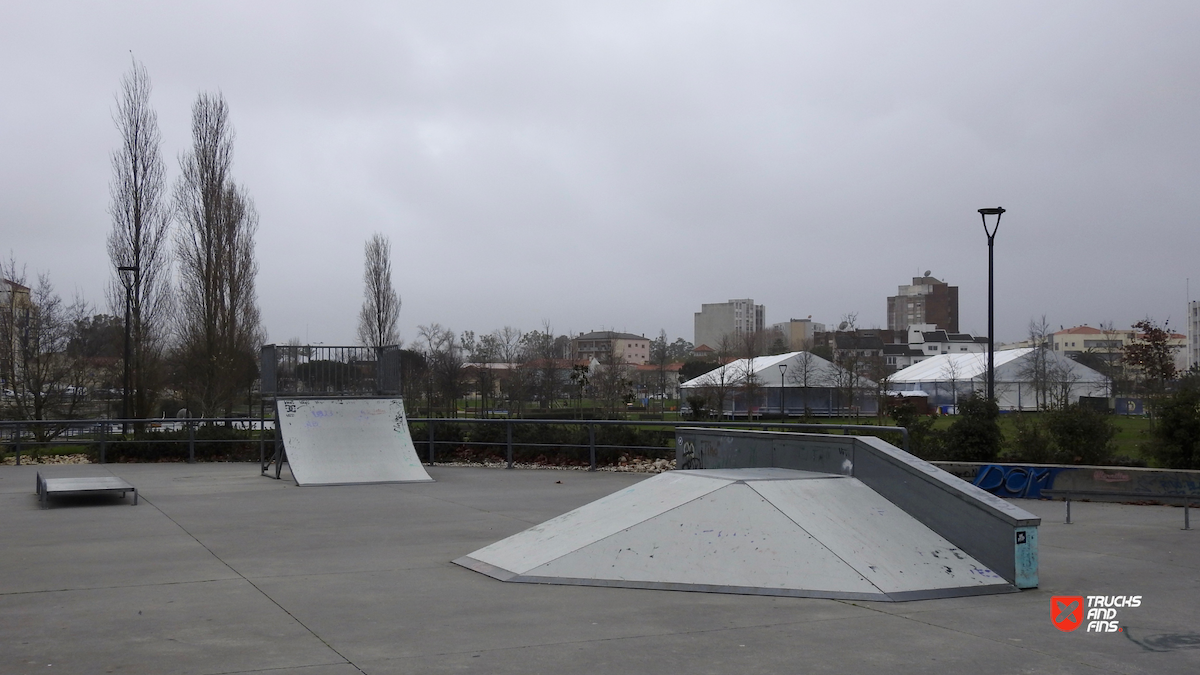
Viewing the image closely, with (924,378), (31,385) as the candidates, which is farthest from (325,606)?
(924,378)

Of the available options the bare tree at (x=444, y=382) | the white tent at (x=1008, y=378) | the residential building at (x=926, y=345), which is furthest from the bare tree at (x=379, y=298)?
the residential building at (x=926, y=345)

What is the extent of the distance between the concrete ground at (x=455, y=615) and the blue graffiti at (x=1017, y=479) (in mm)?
2701

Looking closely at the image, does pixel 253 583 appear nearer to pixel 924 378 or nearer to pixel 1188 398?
pixel 1188 398

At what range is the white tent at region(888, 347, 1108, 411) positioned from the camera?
50809 millimetres

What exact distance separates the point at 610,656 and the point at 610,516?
3.60 m

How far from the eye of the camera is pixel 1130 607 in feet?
23.7

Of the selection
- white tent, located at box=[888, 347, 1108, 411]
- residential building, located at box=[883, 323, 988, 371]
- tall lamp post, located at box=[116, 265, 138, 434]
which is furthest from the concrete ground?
residential building, located at box=[883, 323, 988, 371]

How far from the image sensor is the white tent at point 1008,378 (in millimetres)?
50809

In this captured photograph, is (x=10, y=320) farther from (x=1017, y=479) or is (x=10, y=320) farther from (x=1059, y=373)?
(x=1059, y=373)

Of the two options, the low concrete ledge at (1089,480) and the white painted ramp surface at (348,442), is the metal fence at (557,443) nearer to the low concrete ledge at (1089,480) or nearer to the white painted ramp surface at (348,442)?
the white painted ramp surface at (348,442)

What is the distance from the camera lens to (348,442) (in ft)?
61.1

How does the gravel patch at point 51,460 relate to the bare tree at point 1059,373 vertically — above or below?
below

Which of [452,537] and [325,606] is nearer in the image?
[325,606]

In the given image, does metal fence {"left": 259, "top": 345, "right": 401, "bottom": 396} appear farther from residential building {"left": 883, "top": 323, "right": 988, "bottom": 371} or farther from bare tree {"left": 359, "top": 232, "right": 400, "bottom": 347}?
residential building {"left": 883, "top": 323, "right": 988, "bottom": 371}
